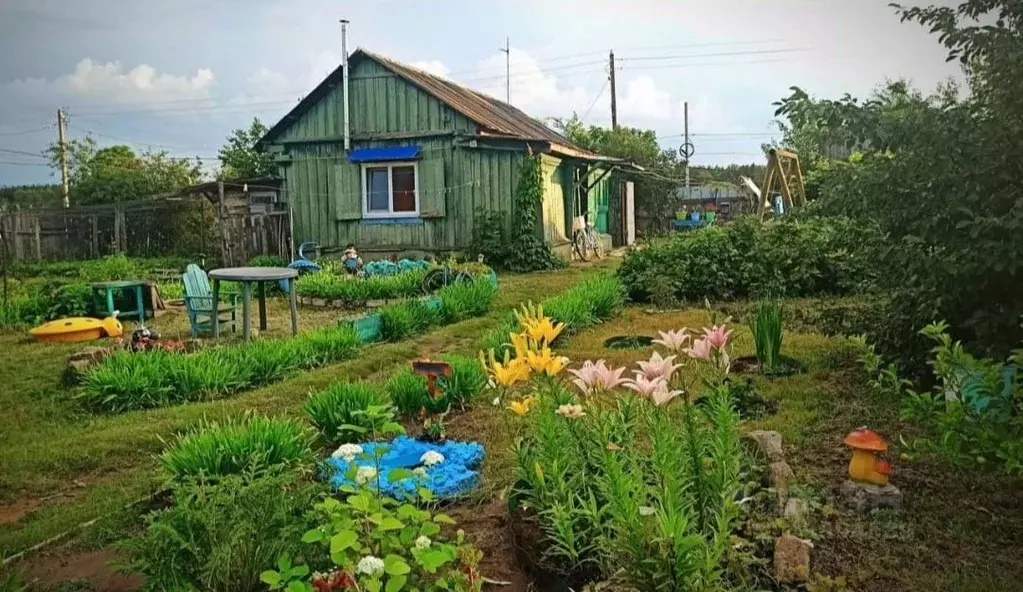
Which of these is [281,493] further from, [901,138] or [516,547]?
[901,138]

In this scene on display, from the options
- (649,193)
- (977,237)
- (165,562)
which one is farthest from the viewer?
(649,193)

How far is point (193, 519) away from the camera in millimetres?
2377

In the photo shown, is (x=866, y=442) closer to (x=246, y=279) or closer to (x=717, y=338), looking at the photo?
(x=717, y=338)

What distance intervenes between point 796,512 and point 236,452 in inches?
92.5

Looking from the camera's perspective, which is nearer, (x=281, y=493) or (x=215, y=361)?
(x=281, y=493)

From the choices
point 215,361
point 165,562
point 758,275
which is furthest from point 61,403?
point 758,275

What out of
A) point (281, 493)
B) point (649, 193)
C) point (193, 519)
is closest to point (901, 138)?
point (281, 493)

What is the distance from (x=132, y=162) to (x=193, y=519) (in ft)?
97.9

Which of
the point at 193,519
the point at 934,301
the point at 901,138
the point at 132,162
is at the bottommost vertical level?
the point at 193,519

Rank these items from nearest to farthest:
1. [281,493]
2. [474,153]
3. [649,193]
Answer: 1. [281,493]
2. [474,153]
3. [649,193]

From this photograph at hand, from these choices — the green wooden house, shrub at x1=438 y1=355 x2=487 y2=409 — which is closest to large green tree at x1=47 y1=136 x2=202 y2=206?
the green wooden house

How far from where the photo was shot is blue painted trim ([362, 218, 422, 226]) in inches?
577

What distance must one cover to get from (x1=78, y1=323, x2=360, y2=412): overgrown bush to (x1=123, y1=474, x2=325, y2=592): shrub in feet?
9.99

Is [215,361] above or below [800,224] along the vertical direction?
below
